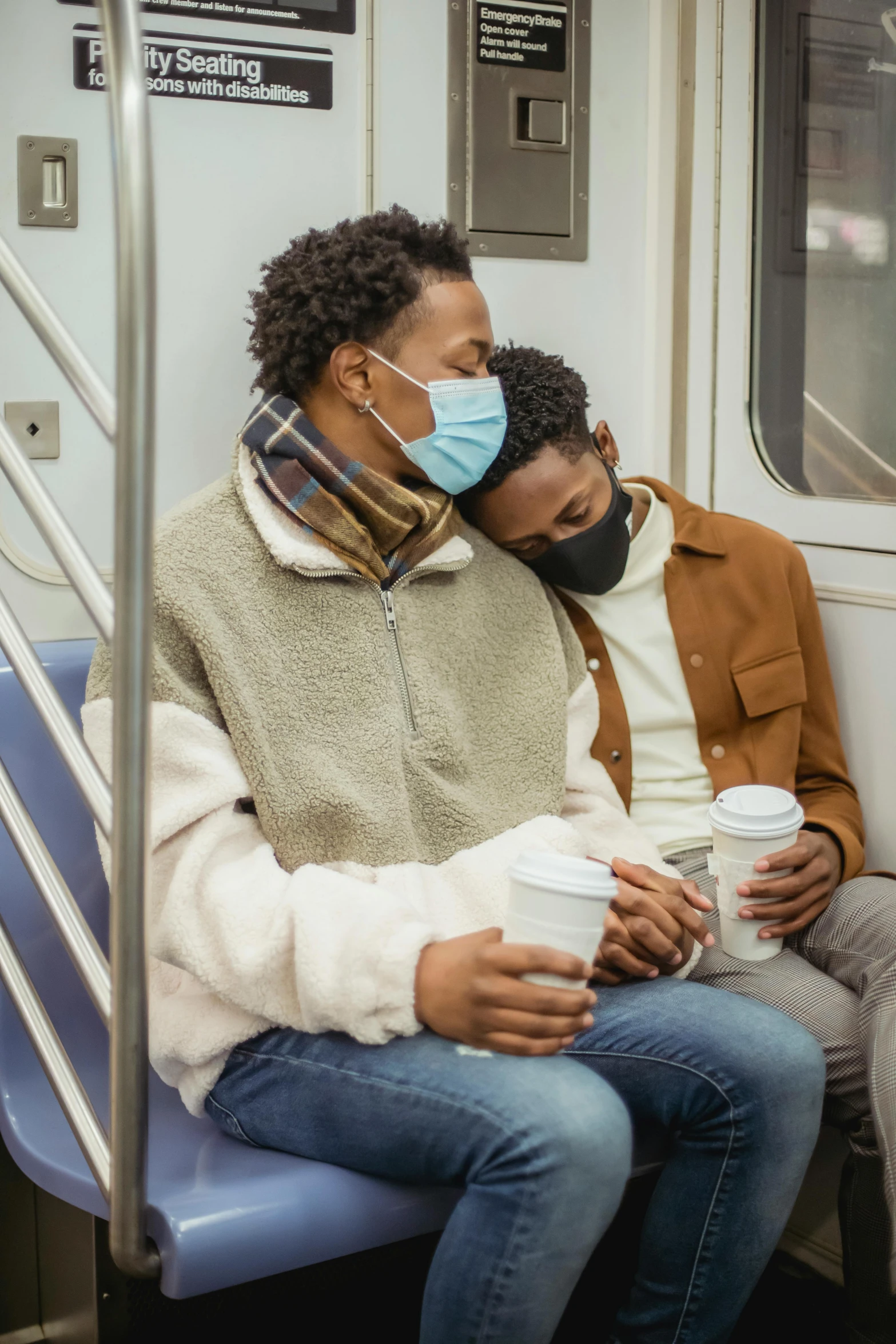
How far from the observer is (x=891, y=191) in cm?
211

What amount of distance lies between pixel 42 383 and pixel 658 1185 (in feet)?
4.98

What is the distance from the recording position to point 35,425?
78.5 inches

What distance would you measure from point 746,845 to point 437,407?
2.52ft

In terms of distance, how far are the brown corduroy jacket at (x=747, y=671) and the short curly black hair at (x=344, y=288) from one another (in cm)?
57

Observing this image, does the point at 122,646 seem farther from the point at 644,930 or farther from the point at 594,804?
the point at 594,804

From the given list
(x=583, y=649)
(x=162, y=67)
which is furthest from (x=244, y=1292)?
(x=162, y=67)

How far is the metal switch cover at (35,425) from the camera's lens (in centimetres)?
198

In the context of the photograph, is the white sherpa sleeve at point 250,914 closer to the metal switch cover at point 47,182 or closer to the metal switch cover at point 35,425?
the metal switch cover at point 35,425

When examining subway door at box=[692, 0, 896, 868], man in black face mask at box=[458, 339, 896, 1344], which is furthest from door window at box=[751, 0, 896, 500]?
man in black face mask at box=[458, 339, 896, 1344]

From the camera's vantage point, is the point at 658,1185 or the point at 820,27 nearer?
the point at 658,1185

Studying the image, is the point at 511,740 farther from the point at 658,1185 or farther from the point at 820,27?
the point at 820,27

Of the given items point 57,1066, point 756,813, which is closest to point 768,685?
point 756,813

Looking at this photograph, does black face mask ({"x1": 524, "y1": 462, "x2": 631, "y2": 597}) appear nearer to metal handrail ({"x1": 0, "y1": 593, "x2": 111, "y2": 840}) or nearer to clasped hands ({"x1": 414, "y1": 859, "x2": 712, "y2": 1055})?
clasped hands ({"x1": 414, "y1": 859, "x2": 712, "y2": 1055})

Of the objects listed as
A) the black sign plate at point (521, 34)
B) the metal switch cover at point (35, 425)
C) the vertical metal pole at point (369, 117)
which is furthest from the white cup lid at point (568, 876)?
the black sign plate at point (521, 34)
